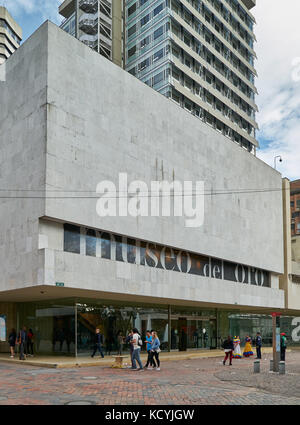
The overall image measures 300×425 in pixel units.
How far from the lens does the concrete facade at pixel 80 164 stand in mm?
24047

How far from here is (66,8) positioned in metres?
83.4

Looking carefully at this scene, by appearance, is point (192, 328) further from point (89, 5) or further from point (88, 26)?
point (89, 5)

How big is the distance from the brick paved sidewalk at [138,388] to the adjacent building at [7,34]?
9502 cm

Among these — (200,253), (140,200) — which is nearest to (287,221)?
(200,253)

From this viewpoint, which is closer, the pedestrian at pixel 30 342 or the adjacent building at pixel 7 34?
the pedestrian at pixel 30 342

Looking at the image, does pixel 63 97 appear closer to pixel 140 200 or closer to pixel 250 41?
pixel 140 200

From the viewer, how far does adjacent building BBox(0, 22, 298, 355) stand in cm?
2431

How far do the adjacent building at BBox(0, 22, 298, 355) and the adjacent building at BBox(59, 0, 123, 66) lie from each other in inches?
1615

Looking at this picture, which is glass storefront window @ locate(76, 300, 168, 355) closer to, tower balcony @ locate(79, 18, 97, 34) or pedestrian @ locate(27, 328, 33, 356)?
pedestrian @ locate(27, 328, 33, 356)

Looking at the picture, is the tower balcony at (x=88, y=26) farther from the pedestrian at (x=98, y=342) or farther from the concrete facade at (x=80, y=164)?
the pedestrian at (x=98, y=342)

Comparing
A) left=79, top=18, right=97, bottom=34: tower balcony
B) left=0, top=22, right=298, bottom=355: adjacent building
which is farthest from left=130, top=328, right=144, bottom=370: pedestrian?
left=79, top=18, right=97, bottom=34: tower balcony

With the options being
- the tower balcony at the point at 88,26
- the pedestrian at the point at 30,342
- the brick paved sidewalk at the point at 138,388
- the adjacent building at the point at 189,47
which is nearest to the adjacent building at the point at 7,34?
the adjacent building at the point at 189,47

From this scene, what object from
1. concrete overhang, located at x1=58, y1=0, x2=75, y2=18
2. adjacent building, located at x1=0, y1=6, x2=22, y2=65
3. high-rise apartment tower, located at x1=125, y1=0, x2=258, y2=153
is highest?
adjacent building, located at x1=0, y1=6, x2=22, y2=65

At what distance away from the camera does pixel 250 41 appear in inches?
3369
